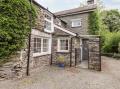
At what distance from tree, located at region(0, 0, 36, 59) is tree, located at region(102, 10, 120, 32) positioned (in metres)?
31.4

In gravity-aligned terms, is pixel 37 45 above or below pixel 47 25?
below

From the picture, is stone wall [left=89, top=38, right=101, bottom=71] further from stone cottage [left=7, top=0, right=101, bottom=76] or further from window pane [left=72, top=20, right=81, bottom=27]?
window pane [left=72, top=20, right=81, bottom=27]

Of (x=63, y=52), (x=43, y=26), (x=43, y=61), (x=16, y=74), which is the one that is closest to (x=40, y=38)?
(x=43, y=26)

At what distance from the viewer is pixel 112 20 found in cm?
3669

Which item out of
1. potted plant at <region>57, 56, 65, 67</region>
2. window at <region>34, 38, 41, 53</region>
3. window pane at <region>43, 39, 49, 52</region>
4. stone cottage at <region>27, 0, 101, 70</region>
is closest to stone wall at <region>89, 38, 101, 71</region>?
stone cottage at <region>27, 0, 101, 70</region>

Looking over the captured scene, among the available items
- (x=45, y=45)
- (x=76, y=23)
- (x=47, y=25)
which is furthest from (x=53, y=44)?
(x=76, y=23)

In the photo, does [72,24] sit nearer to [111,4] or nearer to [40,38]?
[40,38]

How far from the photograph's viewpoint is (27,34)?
872cm

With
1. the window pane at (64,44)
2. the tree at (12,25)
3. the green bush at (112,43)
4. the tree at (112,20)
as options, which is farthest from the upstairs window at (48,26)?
the tree at (112,20)

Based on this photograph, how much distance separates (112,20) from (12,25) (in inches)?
1356

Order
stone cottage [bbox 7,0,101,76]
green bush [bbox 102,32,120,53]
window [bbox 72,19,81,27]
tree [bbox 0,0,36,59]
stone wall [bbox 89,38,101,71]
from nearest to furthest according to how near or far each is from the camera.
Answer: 1. tree [bbox 0,0,36,59]
2. stone cottage [bbox 7,0,101,76]
3. stone wall [bbox 89,38,101,71]
4. window [bbox 72,19,81,27]
5. green bush [bbox 102,32,120,53]

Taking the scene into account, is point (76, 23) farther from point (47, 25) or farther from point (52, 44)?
point (47, 25)

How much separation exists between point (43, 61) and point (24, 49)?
3.12m

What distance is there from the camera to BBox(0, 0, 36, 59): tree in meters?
7.06
